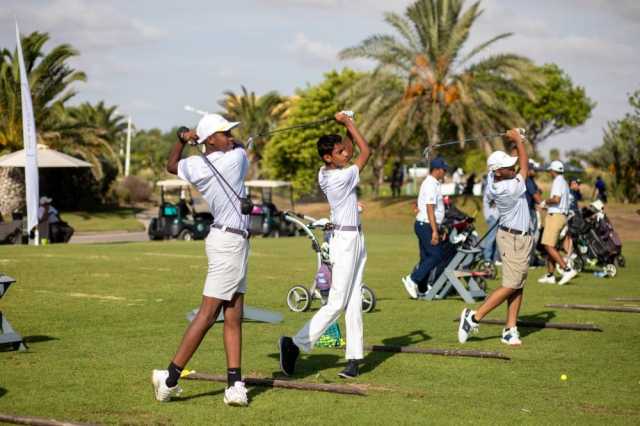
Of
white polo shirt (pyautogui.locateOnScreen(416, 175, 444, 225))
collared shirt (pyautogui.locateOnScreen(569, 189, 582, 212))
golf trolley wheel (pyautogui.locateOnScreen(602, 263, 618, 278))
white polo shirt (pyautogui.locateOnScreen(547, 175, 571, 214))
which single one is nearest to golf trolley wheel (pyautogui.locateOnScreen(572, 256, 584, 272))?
golf trolley wheel (pyautogui.locateOnScreen(602, 263, 618, 278))

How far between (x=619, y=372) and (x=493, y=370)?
1.10 meters

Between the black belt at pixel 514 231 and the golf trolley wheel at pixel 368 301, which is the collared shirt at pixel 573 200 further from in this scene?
the black belt at pixel 514 231

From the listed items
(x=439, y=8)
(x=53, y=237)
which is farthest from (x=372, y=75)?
(x=53, y=237)

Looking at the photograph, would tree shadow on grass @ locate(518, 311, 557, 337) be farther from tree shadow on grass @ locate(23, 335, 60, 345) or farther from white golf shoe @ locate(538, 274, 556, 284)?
tree shadow on grass @ locate(23, 335, 60, 345)

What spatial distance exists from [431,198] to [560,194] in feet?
15.8

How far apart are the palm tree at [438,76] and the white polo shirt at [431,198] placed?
26.5 m

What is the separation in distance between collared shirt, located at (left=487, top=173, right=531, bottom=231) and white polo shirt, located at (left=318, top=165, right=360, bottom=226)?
252cm

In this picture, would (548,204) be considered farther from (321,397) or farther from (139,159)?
(139,159)

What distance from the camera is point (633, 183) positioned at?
4622 cm

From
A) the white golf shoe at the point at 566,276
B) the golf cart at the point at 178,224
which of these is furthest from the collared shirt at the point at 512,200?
the golf cart at the point at 178,224

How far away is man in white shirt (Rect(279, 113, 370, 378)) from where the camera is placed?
8070mm

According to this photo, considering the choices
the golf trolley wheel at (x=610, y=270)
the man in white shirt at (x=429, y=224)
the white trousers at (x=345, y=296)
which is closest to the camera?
the white trousers at (x=345, y=296)

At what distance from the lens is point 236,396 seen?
6863mm

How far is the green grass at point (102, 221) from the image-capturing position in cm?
4350
